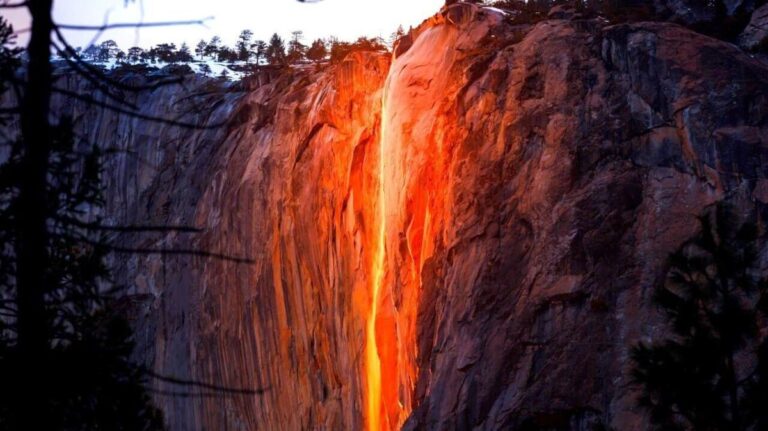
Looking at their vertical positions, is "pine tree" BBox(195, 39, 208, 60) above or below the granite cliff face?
above

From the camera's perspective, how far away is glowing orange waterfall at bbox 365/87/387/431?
30.1 meters

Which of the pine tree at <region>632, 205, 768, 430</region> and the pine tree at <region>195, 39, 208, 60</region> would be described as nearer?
the pine tree at <region>632, 205, 768, 430</region>

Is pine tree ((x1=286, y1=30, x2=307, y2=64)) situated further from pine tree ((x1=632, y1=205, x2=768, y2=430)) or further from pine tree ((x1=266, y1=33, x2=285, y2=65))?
pine tree ((x1=632, y1=205, x2=768, y2=430))

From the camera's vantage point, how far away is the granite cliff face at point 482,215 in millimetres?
20406

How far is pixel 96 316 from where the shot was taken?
417 inches

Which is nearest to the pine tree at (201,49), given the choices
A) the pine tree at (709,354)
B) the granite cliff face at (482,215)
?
the granite cliff face at (482,215)

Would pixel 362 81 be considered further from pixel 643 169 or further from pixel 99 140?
pixel 99 140

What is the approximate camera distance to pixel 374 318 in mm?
30562

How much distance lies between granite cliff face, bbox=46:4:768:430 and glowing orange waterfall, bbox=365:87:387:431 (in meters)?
0.11

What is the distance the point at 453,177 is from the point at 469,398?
6023 millimetres

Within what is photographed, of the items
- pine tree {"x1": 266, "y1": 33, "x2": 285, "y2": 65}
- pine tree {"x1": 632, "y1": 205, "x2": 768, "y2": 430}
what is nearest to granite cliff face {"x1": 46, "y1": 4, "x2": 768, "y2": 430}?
pine tree {"x1": 632, "y1": 205, "x2": 768, "y2": 430}

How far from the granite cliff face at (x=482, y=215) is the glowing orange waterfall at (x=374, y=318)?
0.11 m

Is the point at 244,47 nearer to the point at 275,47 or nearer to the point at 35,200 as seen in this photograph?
the point at 275,47

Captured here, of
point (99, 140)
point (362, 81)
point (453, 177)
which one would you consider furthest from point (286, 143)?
point (99, 140)
